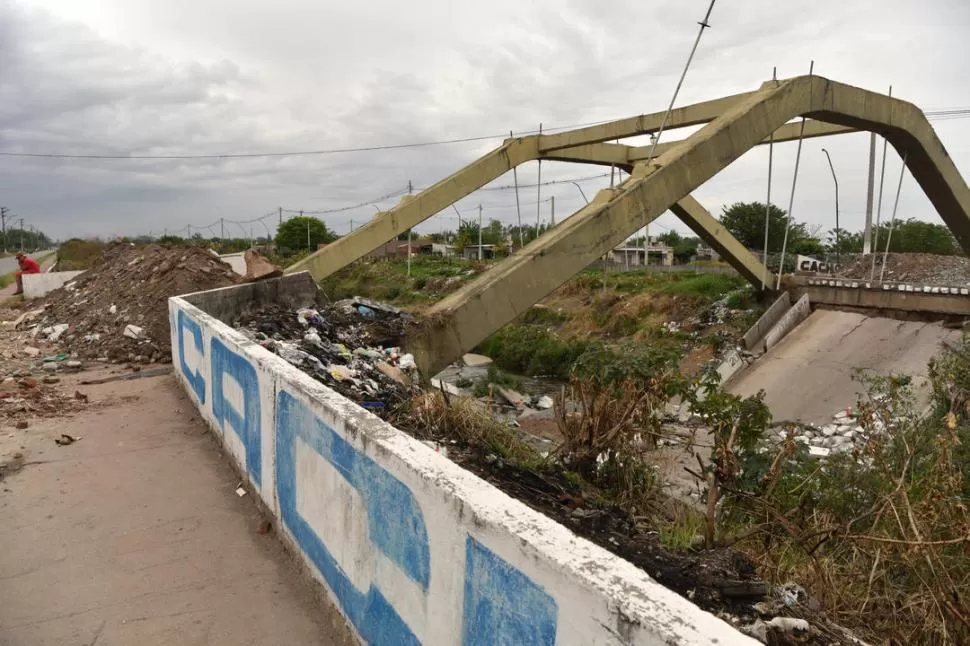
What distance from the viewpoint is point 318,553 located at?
3189mm

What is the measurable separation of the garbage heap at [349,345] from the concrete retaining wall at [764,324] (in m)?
8.55

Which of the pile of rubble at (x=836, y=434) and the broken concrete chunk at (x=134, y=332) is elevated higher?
the broken concrete chunk at (x=134, y=332)

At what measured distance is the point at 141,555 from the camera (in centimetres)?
384

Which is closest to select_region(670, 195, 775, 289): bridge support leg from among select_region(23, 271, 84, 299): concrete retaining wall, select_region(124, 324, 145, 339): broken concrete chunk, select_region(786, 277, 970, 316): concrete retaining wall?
select_region(786, 277, 970, 316): concrete retaining wall

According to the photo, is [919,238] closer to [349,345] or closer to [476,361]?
[476,361]

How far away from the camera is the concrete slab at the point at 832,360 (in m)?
11.2

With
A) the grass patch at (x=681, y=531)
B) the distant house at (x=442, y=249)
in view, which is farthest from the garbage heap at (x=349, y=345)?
the distant house at (x=442, y=249)

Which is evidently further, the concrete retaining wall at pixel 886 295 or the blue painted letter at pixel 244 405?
the concrete retaining wall at pixel 886 295

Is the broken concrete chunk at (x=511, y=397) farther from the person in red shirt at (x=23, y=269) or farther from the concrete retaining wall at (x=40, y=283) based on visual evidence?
the person in red shirt at (x=23, y=269)

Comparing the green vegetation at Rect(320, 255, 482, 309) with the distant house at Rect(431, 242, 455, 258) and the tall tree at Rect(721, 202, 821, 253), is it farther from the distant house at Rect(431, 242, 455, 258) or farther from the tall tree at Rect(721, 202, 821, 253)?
the tall tree at Rect(721, 202, 821, 253)

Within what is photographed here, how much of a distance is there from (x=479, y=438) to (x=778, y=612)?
2212 mm

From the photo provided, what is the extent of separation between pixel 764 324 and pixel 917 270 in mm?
5236

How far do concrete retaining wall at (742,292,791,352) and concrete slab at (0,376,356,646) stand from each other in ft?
37.9

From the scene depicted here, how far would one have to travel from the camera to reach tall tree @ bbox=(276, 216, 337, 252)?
45719 millimetres
